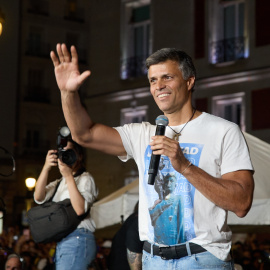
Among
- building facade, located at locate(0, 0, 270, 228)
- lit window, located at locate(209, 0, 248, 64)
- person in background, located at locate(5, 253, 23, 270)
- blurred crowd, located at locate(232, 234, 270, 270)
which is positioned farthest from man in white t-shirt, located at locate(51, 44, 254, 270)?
lit window, located at locate(209, 0, 248, 64)

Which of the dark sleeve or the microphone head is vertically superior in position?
the microphone head

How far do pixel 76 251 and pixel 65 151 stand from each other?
800mm

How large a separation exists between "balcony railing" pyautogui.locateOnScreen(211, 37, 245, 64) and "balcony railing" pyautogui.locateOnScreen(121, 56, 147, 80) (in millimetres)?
2825

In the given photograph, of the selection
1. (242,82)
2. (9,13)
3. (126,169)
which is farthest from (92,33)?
(9,13)

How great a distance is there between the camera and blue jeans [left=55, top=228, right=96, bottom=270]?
533 centimetres

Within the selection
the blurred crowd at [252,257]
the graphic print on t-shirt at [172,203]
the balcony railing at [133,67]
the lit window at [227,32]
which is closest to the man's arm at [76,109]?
the graphic print on t-shirt at [172,203]

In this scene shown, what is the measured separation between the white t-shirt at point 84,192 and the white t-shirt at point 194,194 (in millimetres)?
2064

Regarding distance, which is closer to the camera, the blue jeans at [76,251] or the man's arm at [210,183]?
the man's arm at [210,183]

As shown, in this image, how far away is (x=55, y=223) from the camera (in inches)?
213

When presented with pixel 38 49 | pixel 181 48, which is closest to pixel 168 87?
pixel 181 48

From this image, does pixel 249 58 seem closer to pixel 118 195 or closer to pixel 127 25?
pixel 127 25

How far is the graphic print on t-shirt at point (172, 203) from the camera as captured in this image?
327 centimetres

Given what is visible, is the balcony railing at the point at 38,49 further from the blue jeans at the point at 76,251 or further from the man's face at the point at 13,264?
the blue jeans at the point at 76,251

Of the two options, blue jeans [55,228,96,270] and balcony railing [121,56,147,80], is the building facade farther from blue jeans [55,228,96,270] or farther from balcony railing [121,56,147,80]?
blue jeans [55,228,96,270]
